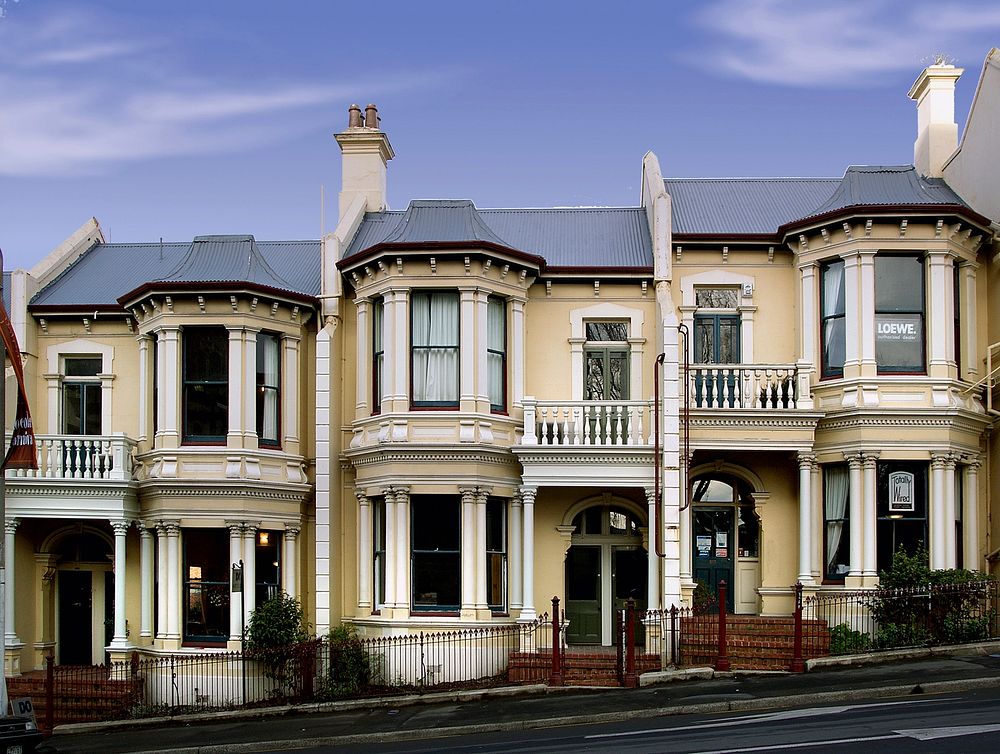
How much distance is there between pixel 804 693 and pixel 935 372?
7.93m

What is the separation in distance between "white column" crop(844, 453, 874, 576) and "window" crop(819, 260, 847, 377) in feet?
5.80

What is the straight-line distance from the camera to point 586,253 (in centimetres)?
2577

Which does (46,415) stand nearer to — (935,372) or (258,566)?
(258,566)

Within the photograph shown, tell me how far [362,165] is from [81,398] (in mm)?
8054

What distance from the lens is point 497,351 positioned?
2441cm

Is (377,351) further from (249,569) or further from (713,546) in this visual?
(713,546)

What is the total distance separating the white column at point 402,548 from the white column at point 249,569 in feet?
10.2

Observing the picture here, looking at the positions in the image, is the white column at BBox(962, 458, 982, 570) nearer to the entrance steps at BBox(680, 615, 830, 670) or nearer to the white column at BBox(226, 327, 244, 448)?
the entrance steps at BBox(680, 615, 830, 670)

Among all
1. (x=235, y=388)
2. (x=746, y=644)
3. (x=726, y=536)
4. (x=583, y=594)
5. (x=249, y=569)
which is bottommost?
(x=746, y=644)

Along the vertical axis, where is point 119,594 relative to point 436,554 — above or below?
below

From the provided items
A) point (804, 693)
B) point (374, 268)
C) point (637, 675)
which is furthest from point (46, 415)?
point (804, 693)

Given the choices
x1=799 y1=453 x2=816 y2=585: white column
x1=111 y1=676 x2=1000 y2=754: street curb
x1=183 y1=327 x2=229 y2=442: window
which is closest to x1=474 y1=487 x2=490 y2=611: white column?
x1=111 y1=676 x2=1000 y2=754: street curb

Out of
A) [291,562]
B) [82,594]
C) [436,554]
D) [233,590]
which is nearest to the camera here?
[436,554]

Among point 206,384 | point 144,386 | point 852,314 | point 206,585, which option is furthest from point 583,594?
point 144,386
